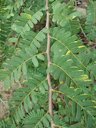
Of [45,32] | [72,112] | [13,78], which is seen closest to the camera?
[72,112]

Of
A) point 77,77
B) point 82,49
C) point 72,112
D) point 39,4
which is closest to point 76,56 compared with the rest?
point 82,49

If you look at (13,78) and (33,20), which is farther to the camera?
(33,20)

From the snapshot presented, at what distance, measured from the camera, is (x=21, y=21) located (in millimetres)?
1371

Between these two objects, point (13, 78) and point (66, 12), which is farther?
point (66, 12)

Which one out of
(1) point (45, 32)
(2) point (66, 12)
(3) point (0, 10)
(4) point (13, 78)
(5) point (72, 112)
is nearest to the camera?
(5) point (72, 112)

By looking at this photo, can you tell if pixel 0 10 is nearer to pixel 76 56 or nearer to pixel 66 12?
pixel 66 12

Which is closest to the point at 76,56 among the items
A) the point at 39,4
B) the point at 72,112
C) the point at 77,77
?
the point at 77,77

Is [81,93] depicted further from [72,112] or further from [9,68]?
[9,68]

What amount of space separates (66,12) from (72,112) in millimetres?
543

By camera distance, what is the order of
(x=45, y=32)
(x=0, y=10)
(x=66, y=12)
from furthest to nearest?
(x=0, y=10)
(x=66, y=12)
(x=45, y=32)

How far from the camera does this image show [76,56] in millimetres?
1194

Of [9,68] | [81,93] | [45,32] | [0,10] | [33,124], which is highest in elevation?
[0,10]

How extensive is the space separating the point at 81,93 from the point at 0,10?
2.89ft

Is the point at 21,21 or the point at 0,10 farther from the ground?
the point at 0,10
